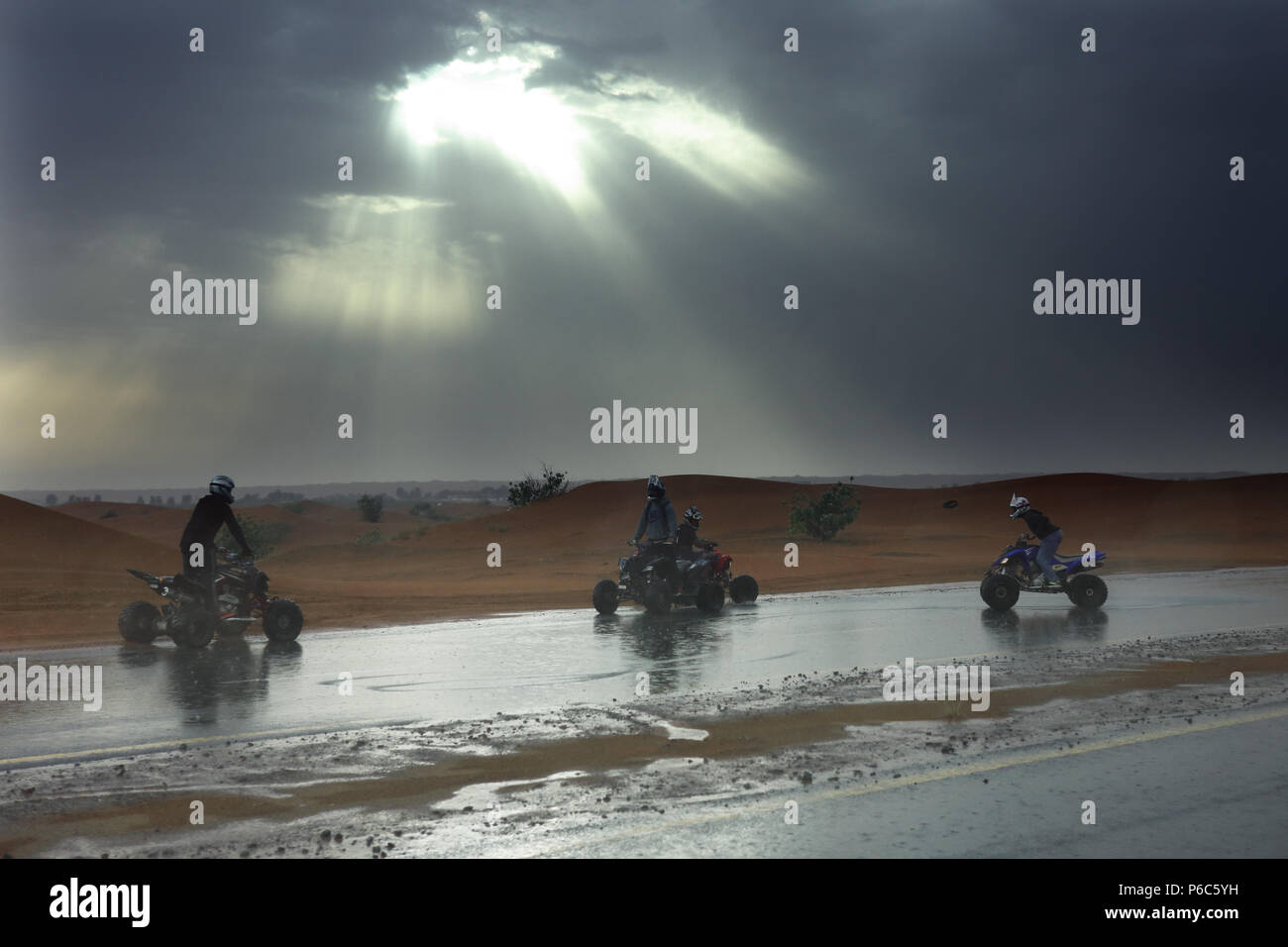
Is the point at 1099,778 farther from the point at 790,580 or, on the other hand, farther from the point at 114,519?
the point at 114,519

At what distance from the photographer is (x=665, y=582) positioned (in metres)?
20.6

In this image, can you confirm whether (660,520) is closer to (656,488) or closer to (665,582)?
(656,488)

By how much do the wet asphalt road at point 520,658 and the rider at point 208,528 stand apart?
1.09 m

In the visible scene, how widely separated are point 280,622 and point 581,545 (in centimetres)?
3463

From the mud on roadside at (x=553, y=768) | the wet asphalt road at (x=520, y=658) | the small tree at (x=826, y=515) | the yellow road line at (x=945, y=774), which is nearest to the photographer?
the yellow road line at (x=945, y=774)

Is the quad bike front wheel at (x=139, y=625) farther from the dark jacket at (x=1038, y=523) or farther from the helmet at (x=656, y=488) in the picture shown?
the dark jacket at (x=1038, y=523)

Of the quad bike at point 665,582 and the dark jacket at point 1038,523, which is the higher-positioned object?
the dark jacket at point 1038,523

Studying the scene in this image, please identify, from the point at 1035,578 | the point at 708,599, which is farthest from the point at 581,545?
the point at 1035,578

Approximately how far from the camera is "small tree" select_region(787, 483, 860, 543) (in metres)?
52.5

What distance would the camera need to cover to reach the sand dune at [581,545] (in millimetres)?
23750

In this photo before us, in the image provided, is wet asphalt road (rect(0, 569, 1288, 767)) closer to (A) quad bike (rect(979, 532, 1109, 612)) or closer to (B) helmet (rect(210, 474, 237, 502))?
(A) quad bike (rect(979, 532, 1109, 612))

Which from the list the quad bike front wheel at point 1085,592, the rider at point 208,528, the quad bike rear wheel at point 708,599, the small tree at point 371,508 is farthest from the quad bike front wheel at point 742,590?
the small tree at point 371,508
